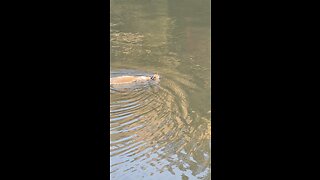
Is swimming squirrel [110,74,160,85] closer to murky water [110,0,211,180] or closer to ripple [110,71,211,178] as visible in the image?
murky water [110,0,211,180]

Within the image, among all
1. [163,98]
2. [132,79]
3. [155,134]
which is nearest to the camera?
[155,134]

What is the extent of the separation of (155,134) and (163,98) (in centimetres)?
77

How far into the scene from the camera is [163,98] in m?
2.43

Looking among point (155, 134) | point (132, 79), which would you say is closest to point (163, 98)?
point (132, 79)

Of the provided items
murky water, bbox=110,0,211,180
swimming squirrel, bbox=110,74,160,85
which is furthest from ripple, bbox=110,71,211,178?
swimming squirrel, bbox=110,74,160,85

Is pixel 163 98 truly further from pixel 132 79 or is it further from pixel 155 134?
pixel 155 134

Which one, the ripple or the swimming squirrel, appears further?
the swimming squirrel

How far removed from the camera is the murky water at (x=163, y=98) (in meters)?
1.45

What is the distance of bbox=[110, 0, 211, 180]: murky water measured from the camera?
145 centimetres

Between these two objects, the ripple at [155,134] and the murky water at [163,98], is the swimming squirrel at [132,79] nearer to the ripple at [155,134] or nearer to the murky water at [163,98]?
the murky water at [163,98]
